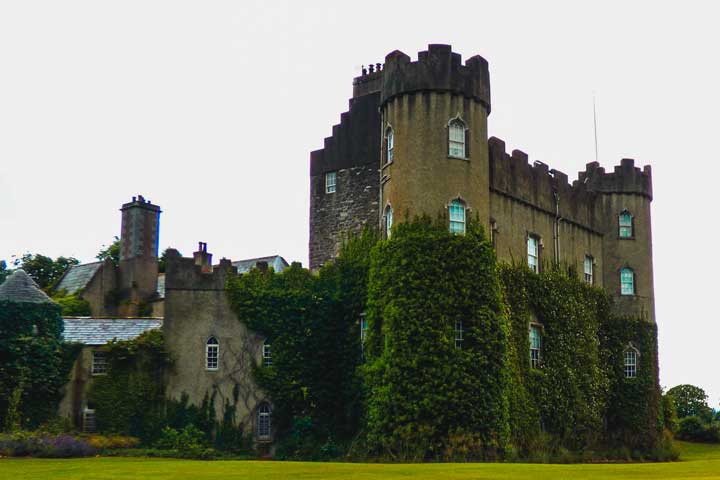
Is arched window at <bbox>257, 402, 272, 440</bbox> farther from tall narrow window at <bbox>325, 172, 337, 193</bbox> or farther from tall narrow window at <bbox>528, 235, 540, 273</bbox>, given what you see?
tall narrow window at <bbox>528, 235, 540, 273</bbox>

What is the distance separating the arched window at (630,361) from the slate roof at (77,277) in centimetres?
3076

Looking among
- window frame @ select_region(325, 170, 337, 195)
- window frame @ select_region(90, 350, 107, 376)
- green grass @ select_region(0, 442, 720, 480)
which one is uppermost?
window frame @ select_region(325, 170, 337, 195)

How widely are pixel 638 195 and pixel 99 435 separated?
94.7 ft

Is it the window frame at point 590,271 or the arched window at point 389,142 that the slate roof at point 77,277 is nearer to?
the arched window at point 389,142

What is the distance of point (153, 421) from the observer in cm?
3909

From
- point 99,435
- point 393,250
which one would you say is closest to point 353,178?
point 393,250

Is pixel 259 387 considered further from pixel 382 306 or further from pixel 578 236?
pixel 578 236

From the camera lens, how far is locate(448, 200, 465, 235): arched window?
37.9 m

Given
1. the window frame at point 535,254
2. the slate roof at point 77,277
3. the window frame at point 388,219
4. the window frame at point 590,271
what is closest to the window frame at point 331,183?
the window frame at point 388,219

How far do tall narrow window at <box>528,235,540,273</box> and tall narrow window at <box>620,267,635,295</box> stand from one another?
7.25 m

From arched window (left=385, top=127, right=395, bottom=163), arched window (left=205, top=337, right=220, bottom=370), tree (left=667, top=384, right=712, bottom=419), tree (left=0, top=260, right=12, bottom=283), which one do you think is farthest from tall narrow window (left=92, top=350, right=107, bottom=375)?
tree (left=667, top=384, right=712, bottom=419)

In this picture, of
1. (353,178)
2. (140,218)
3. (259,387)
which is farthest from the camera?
(140,218)

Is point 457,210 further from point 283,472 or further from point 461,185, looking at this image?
point 283,472

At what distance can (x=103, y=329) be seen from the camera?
4141cm
